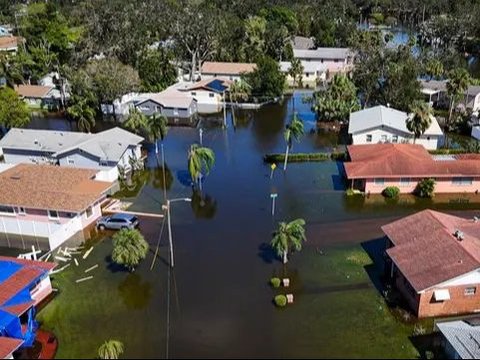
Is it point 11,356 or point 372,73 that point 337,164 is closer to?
point 372,73

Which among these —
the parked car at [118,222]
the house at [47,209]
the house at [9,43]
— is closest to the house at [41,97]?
the house at [9,43]

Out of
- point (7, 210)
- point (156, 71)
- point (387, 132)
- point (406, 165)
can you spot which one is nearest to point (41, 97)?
point (156, 71)

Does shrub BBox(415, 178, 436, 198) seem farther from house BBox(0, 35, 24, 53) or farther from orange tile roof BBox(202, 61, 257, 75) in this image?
house BBox(0, 35, 24, 53)

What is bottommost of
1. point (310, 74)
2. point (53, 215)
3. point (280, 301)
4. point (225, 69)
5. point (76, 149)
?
point (280, 301)

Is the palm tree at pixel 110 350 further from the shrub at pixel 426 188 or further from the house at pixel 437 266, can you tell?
the shrub at pixel 426 188

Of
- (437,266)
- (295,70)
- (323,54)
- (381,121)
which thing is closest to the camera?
(437,266)

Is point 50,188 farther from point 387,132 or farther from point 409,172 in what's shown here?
point 387,132
